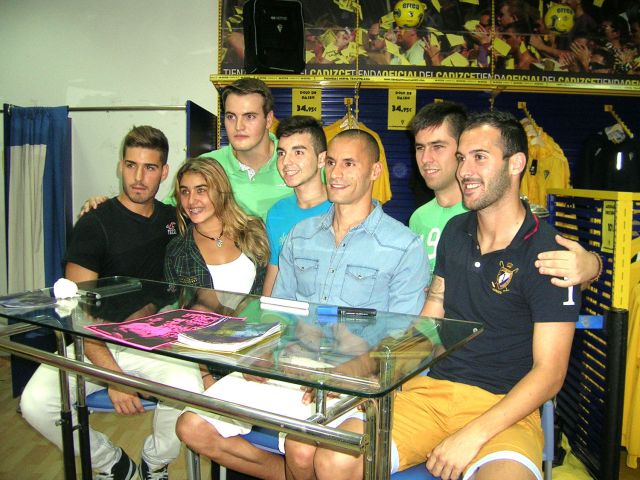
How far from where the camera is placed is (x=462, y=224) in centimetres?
201

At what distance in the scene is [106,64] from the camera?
16.6 ft

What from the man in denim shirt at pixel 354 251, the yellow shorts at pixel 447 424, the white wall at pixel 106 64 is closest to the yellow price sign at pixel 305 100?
the white wall at pixel 106 64

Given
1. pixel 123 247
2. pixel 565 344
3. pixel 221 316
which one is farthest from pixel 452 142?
pixel 123 247

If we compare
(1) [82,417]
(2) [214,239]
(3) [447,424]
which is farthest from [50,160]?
(3) [447,424]

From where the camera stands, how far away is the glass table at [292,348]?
3.71 ft

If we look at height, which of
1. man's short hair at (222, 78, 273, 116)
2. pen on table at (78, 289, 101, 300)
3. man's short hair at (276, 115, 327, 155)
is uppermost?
man's short hair at (222, 78, 273, 116)

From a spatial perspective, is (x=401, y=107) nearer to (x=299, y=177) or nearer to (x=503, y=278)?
(x=299, y=177)

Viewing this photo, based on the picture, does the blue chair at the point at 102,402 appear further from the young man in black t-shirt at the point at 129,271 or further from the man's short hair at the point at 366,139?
the man's short hair at the point at 366,139

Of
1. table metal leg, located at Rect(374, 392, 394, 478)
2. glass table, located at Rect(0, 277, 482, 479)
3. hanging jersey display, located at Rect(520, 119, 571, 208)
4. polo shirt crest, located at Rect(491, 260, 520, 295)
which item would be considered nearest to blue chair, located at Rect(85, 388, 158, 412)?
glass table, located at Rect(0, 277, 482, 479)

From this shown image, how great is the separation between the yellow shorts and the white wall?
3.87 metres

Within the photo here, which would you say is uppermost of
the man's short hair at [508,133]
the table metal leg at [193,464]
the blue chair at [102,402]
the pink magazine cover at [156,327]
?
the man's short hair at [508,133]

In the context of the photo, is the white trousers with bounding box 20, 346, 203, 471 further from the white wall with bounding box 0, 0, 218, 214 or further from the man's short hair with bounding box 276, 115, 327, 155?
the white wall with bounding box 0, 0, 218, 214

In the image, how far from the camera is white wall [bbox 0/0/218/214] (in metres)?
4.97

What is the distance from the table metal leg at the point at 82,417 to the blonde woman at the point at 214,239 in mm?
631
